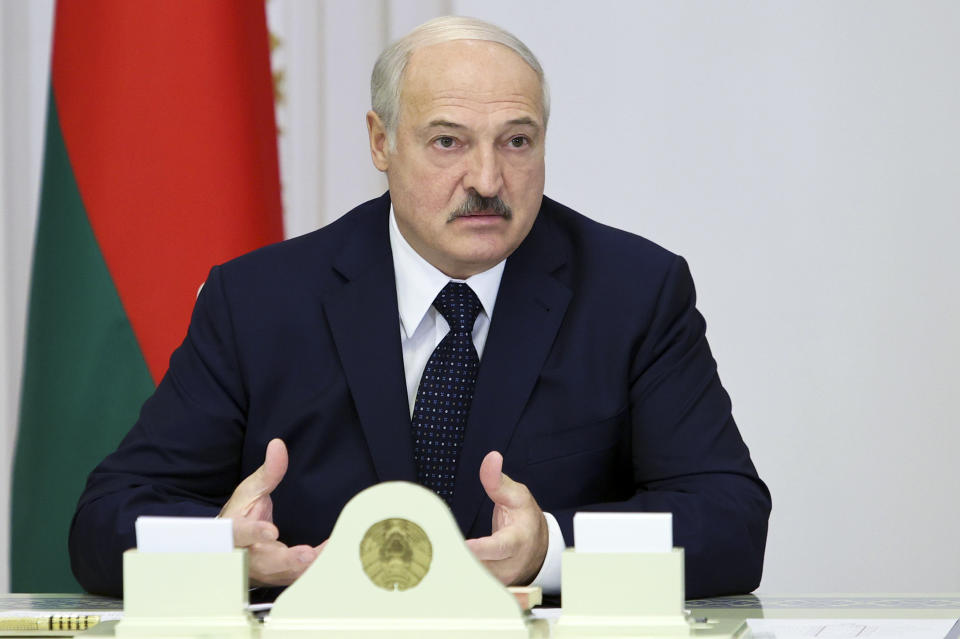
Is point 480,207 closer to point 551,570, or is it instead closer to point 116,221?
point 551,570

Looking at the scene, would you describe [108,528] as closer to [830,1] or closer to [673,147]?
[673,147]

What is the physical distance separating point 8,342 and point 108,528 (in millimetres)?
2021

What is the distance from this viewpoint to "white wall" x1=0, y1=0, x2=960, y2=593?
12.8 feet

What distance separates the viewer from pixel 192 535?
1.38 meters

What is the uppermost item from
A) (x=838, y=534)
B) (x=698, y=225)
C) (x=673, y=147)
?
(x=673, y=147)

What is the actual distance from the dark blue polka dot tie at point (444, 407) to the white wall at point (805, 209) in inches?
66.1

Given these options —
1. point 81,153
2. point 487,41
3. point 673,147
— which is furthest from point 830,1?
point 81,153

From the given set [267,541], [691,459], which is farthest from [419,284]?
[267,541]

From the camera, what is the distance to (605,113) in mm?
4039

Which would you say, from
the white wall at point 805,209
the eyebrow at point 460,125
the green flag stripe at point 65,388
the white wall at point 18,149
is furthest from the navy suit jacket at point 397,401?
the white wall at point 18,149

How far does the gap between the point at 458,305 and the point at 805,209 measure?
179 cm

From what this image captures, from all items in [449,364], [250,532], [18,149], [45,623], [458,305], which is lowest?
[45,623]

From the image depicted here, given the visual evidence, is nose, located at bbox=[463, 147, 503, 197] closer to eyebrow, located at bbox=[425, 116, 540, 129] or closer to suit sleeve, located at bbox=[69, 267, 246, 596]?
eyebrow, located at bbox=[425, 116, 540, 129]

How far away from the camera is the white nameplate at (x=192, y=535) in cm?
137
